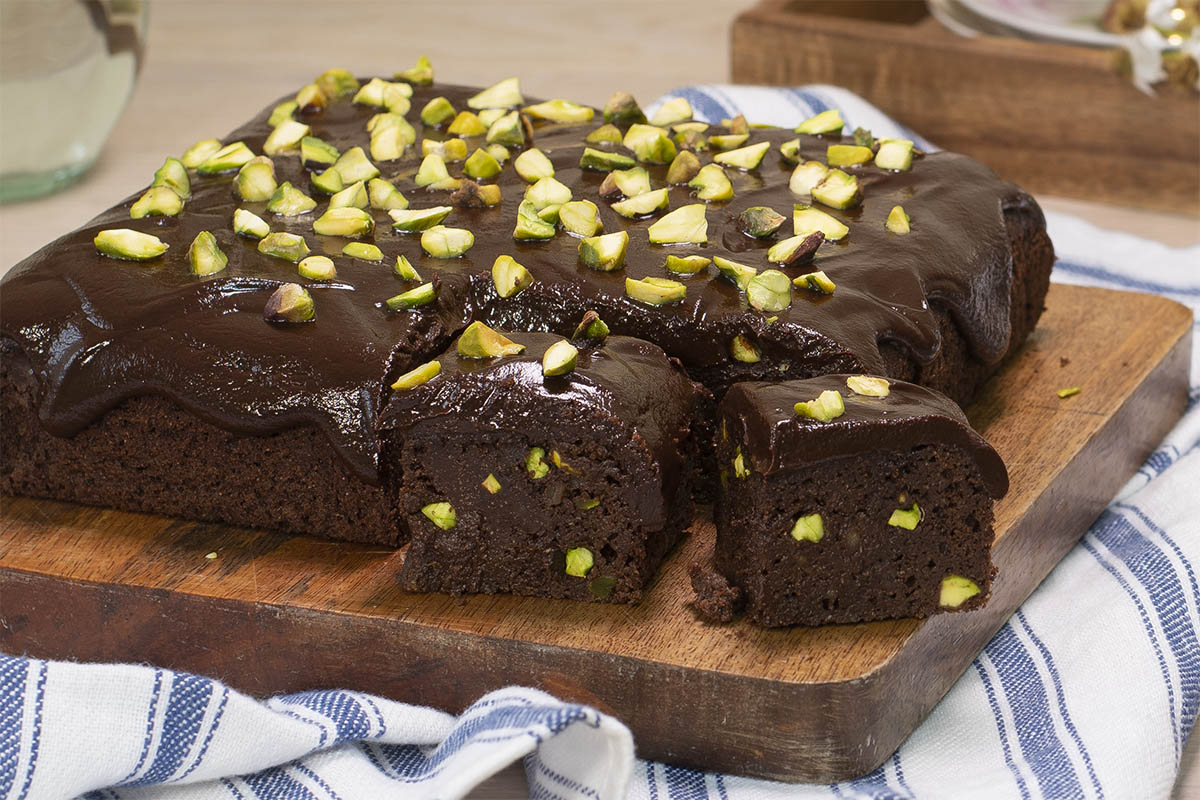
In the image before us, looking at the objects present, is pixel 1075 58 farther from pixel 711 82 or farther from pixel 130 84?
pixel 130 84

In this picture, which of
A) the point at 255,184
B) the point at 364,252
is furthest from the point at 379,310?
the point at 255,184

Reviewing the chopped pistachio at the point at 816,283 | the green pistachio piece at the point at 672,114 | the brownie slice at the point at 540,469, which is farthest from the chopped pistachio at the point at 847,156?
the brownie slice at the point at 540,469

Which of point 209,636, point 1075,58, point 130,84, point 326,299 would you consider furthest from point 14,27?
point 1075,58

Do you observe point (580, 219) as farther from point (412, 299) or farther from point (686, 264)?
point (412, 299)

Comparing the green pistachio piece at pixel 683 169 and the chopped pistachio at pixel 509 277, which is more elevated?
the chopped pistachio at pixel 509 277

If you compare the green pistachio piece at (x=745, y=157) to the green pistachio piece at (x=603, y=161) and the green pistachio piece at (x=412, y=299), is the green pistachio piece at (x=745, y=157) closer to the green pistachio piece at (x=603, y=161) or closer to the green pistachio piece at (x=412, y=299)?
the green pistachio piece at (x=603, y=161)
